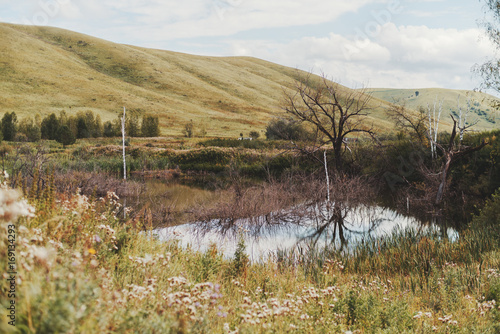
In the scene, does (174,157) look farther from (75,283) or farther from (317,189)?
(75,283)

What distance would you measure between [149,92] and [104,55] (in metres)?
34.4

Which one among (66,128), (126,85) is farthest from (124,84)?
Answer: (66,128)

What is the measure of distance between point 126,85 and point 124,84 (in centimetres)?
79

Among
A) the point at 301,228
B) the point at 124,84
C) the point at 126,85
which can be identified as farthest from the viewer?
the point at 124,84

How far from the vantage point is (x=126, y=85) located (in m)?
109

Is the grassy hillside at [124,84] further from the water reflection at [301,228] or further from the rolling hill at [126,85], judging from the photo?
the water reflection at [301,228]

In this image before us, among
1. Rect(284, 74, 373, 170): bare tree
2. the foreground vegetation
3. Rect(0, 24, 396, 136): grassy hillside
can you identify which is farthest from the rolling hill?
the foreground vegetation

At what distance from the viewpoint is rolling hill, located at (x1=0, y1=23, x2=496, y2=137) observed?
8719 centimetres

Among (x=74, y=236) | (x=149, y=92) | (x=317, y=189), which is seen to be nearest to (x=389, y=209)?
(x=317, y=189)

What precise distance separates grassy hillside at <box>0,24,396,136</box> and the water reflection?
Result: 62.6 metres

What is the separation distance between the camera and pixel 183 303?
312 centimetres

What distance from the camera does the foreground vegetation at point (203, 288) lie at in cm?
Answer: 240

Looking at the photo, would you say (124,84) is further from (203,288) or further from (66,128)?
(203,288)

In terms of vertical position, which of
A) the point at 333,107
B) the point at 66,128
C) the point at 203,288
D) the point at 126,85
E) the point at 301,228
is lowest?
the point at 301,228
